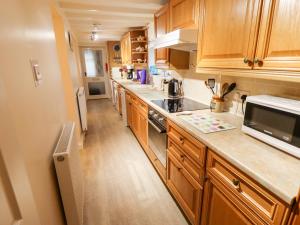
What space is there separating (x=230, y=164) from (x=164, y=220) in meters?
1.00

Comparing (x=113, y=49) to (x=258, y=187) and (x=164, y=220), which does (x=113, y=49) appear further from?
(x=258, y=187)

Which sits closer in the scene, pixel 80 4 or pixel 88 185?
pixel 88 185

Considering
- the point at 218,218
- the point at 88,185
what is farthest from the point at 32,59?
the point at 88,185

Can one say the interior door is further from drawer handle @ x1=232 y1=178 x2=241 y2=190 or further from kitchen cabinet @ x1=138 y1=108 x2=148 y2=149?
drawer handle @ x1=232 y1=178 x2=241 y2=190

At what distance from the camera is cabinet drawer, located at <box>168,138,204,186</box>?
48.1 inches

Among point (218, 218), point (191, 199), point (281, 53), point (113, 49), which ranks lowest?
point (191, 199)

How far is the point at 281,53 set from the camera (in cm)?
89

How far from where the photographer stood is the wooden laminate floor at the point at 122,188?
1604 millimetres

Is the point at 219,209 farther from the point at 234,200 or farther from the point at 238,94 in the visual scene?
the point at 238,94

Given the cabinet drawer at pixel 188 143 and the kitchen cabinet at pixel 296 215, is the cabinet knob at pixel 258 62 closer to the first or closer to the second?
the cabinet drawer at pixel 188 143

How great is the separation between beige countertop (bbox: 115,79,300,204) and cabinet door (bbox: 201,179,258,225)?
9.2 inches

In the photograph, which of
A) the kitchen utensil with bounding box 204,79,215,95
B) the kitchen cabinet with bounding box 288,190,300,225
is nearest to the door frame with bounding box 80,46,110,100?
the kitchen utensil with bounding box 204,79,215,95

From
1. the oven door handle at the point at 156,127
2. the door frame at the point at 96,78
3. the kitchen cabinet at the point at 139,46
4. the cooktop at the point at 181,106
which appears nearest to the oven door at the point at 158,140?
the oven door handle at the point at 156,127

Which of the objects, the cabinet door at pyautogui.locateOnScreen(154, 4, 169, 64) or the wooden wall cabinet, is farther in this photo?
the cabinet door at pyautogui.locateOnScreen(154, 4, 169, 64)
